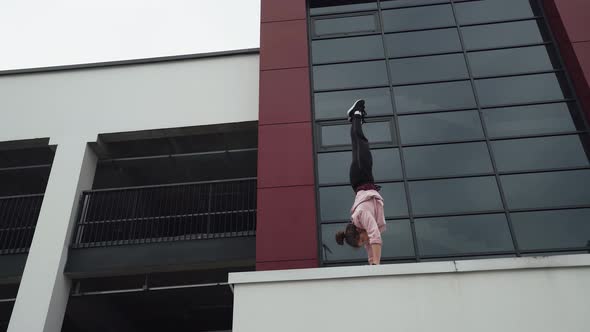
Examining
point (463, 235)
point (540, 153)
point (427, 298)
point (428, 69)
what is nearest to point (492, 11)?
point (428, 69)

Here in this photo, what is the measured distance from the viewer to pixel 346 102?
964 cm

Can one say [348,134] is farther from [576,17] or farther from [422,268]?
[576,17]

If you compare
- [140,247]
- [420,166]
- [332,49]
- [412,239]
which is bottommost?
[412,239]

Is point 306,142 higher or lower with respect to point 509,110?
lower

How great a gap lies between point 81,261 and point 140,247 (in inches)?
45.1

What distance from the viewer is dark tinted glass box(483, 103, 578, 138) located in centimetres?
885

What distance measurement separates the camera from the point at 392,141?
905 centimetres

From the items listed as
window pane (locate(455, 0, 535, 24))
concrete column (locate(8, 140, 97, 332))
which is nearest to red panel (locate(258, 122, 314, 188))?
concrete column (locate(8, 140, 97, 332))

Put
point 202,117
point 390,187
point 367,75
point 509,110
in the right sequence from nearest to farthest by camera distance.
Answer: point 390,187 → point 509,110 → point 367,75 → point 202,117

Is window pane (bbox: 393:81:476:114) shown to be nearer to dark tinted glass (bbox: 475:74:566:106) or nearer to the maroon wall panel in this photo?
dark tinted glass (bbox: 475:74:566:106)

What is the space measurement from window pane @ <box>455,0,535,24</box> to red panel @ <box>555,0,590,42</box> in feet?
2.58

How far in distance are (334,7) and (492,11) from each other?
3.31 metres

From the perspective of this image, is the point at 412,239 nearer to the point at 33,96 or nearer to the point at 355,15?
the point at 355,15

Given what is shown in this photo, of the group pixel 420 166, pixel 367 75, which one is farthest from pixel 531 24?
pixel 420 166
